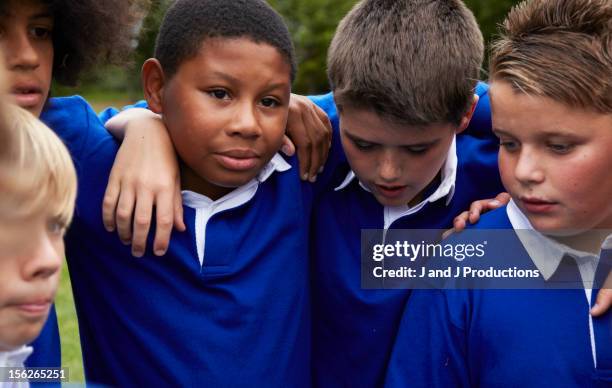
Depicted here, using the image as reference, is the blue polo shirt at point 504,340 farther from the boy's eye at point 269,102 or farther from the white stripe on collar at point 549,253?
the boy's eye at point 269,102

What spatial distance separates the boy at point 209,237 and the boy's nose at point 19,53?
10.7 inches

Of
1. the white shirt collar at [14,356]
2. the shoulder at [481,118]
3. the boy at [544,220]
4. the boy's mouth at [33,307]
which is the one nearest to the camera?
the boy's mouth at [33,307]

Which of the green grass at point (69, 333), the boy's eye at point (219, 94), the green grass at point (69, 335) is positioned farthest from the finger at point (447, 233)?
the green grass at point (69, 335)

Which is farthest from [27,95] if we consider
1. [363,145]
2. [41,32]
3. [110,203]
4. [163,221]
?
[363,145]

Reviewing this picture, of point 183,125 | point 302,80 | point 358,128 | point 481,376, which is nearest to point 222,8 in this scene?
point 183,125

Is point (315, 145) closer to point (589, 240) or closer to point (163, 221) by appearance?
point (163, 221)

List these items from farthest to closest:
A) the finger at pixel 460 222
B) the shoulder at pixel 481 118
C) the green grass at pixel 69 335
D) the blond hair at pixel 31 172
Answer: the green grass at pixel 69 335
the shoulder at pixel 481 118
the finger at pixel 460 222
the blond hair at pixel 31 172

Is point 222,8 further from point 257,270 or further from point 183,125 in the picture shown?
point 257,270

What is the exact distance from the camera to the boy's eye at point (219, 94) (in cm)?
253

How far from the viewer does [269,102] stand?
2605 millimetres

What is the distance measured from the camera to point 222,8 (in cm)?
Result: 260

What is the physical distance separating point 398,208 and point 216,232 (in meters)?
0.58

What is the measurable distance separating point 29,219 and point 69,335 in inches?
138

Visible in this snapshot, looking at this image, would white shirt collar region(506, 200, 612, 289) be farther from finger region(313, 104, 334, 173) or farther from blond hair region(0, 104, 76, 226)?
blond hair region(0, 104, 76, 226)
